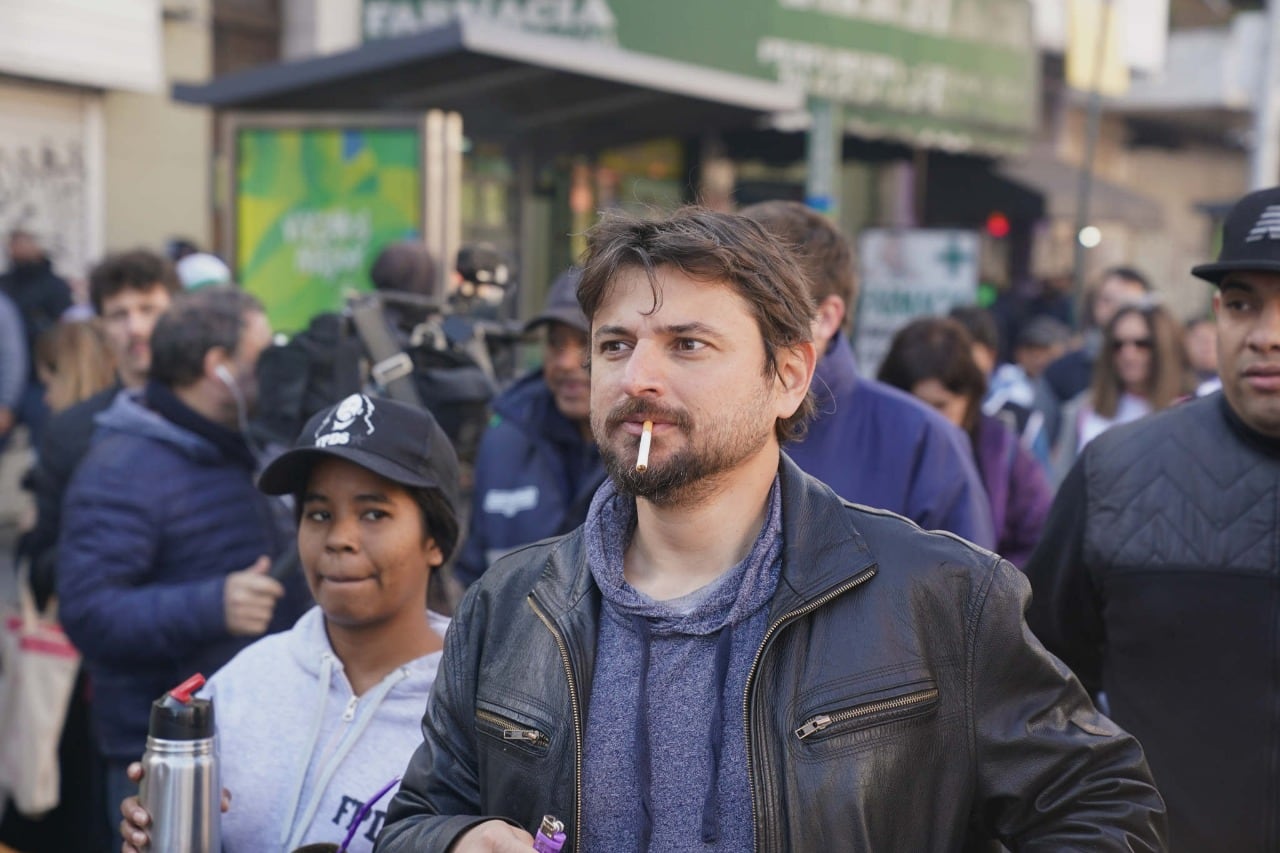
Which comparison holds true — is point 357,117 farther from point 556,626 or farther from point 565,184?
point 556,626

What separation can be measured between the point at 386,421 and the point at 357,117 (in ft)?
19.0

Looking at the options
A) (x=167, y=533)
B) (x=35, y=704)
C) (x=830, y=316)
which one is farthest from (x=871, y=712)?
(x=35, y=704)

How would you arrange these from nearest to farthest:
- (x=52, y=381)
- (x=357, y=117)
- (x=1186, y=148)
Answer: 1. (x=52, y=381)
2. (x=357, y=117)
3. (x=1186, y=148)

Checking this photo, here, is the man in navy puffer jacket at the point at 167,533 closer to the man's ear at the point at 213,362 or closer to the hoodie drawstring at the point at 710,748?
the man's ear at the point at 213,362

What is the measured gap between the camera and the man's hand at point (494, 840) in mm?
2330

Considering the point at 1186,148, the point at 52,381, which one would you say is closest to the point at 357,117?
the point at 52,381

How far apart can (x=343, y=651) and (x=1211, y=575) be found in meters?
1.89

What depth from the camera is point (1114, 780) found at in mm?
2430

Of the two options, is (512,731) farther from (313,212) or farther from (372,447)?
(313,212)

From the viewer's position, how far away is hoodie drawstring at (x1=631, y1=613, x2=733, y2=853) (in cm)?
238

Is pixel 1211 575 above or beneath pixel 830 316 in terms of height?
beneath

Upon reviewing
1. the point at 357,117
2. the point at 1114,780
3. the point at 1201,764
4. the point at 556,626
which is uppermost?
the point at 357,117

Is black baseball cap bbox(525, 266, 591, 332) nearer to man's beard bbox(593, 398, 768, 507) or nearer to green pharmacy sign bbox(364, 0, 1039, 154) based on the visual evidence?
man's beard bbox(593, 398, 768, 507)

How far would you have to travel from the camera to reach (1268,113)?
1741 centimetres
